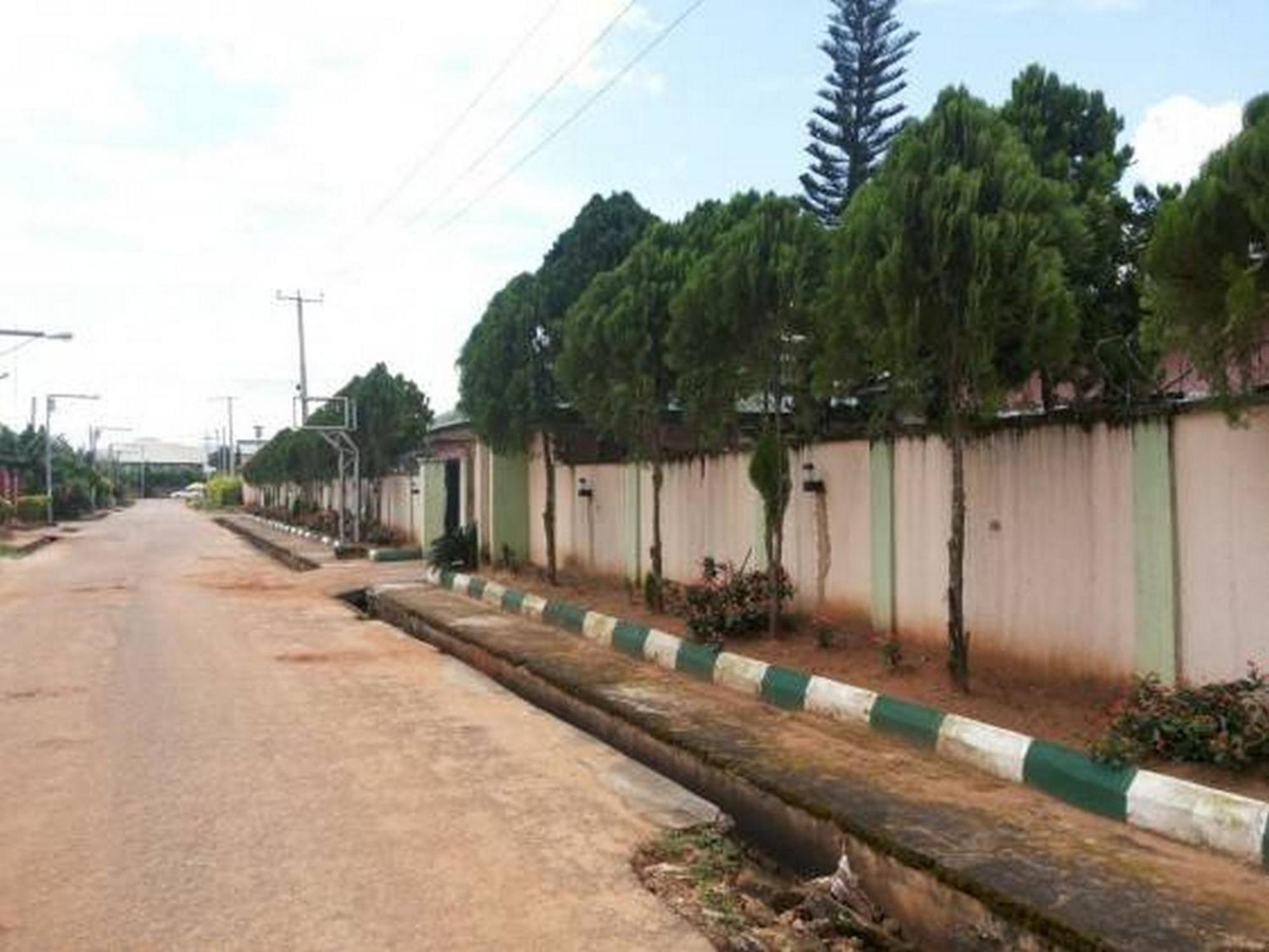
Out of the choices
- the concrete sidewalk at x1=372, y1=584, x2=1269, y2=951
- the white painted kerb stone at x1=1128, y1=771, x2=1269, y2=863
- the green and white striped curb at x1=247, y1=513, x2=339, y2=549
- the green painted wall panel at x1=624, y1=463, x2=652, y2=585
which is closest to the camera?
the concrete sidewalk at x1=372, y1=584, x2=1269, y2=951

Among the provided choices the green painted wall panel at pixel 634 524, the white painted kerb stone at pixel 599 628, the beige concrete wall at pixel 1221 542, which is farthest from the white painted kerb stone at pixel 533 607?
the beige concrete wall at pixel 1221 542

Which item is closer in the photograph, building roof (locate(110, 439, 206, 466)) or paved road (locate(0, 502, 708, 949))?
paved road (locate(0, 502, 708, 949))

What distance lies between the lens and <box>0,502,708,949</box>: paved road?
185 inches

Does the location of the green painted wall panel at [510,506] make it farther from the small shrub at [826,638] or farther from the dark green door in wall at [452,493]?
the small shrub at [826,638]

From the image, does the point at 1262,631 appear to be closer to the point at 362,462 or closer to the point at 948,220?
the point at 948,220

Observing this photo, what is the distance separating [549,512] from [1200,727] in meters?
12.5

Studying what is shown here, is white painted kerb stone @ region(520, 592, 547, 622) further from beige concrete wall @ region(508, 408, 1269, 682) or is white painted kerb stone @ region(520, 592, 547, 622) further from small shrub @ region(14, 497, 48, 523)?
small shrub @ region(14, 497, 48, 523)

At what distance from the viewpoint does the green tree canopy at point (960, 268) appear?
7.21 m

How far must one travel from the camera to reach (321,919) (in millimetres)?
4703

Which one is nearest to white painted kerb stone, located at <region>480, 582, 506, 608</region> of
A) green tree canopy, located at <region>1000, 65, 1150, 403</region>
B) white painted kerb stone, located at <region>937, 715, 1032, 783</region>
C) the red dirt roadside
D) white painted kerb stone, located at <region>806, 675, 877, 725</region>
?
the red dirt roadside

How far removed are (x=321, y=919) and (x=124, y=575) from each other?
21.9m

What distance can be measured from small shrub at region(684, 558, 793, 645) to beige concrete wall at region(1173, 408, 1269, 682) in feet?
15.2

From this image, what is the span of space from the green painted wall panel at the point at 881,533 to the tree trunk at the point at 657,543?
143 inches

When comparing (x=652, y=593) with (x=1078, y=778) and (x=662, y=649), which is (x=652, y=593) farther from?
(x=1078, y=778)
